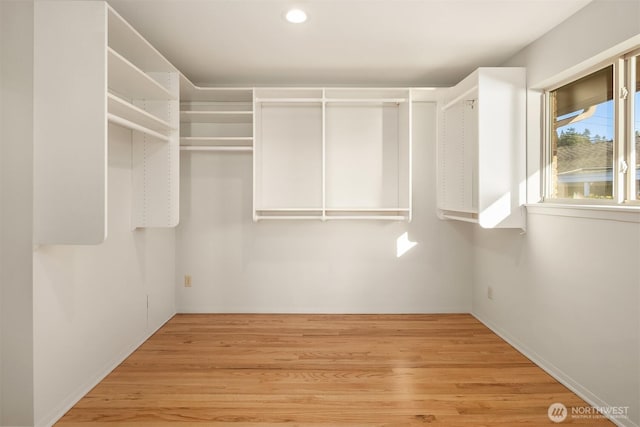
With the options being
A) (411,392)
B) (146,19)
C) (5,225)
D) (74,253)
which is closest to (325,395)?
(411,392)

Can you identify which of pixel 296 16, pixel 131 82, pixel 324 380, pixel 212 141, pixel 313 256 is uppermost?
pixel 296 16

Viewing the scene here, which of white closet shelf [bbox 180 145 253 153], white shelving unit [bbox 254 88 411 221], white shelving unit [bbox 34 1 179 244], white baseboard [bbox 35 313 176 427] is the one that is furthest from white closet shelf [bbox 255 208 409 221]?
white shelving unit [bbox 34 1 179 244]

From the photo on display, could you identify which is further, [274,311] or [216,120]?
[274,311]

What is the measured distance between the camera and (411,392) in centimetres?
256

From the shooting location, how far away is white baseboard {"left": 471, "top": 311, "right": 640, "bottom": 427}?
2250 millimetres

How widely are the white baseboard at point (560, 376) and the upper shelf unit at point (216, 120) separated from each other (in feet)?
9.52

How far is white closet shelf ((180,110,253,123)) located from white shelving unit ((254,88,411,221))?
0.64 feet

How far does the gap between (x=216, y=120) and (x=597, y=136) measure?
3.21 m

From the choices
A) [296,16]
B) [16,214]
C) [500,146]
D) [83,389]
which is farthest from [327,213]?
[16,214]

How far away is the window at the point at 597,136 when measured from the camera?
2.29 m

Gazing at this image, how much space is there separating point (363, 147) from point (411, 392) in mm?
2424

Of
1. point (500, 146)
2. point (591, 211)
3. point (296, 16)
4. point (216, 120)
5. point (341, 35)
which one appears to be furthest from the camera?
point (216, 120)

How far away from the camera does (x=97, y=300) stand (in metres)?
2.75

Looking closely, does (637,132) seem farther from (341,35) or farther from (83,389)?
(83,389)
